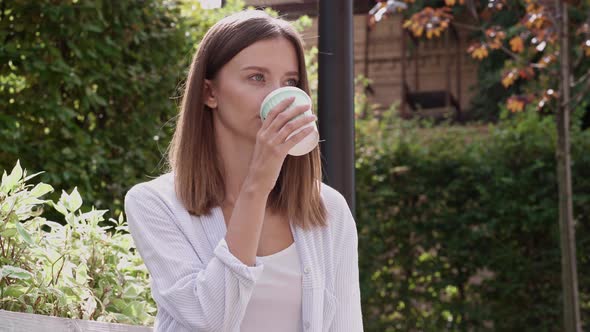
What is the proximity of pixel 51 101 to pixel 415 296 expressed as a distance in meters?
4.75

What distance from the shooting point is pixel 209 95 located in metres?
2.05

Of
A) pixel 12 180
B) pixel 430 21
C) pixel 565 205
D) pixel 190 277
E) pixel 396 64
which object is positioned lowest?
Result: pixel 565 205

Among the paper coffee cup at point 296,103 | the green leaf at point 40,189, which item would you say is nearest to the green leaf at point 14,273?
the green leaf at point 40,189

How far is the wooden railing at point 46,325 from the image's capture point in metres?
2.21

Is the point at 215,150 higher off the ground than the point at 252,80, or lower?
lower

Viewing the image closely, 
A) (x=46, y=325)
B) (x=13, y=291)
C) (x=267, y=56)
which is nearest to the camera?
(x=267, y=56)

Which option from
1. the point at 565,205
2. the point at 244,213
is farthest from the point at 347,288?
the point at 565,205

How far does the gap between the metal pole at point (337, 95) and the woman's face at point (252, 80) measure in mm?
844

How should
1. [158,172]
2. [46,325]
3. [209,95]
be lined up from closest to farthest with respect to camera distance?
1. [209,95]
2. [46,325]
3. [158,172]

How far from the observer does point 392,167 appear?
28.3 feet

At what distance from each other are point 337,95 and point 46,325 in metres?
1.15

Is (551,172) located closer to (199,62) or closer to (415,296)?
(415,296)

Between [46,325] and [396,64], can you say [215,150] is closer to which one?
[46,325]

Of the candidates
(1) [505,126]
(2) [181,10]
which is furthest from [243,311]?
(1) [505,126]
